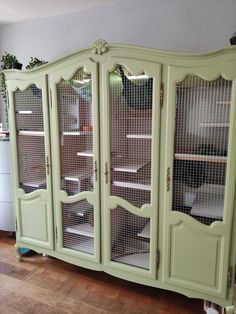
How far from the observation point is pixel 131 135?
1.80 metres

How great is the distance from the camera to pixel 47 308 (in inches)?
70.7

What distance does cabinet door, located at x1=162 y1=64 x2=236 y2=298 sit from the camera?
5.06ft

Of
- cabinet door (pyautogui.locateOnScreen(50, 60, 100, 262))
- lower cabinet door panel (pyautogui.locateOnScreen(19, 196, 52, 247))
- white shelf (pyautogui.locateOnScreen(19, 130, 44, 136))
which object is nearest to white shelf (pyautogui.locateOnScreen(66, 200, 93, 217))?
cabinet door (pyautogui.locateOnScreen(50, 60, 100, 262))

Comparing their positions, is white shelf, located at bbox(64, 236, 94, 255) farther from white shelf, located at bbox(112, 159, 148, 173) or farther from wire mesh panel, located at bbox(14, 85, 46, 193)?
white shelf, located at bbox(112, 159, 148, 173)

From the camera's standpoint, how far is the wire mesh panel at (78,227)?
2086 millimetres

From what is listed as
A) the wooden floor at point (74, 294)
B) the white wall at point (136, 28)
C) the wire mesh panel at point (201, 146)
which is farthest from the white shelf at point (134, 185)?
the white wall at point (136, 28)

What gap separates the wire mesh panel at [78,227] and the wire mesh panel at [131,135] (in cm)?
38

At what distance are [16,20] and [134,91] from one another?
6.51 feet

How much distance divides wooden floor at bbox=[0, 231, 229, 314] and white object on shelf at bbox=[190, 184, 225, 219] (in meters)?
0.78

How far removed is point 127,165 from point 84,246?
0.86 m

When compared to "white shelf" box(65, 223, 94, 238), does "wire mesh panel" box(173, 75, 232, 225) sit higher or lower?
higher

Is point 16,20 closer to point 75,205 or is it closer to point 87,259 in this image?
point 75,205

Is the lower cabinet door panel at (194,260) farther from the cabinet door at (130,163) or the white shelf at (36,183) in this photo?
the white shelf at (36,183)

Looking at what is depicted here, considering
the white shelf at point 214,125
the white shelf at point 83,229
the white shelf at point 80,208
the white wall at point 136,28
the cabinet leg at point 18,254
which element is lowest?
the cabinet leg at point 18,254
